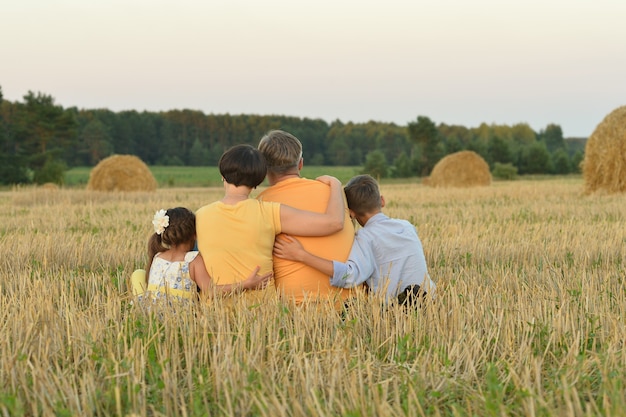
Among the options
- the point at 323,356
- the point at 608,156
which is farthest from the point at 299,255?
the point at 608,156

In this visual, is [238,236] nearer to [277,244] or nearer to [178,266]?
[277,244]

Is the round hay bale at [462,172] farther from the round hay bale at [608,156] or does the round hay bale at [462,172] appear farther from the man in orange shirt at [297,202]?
the man in orange shirt at [297,202]

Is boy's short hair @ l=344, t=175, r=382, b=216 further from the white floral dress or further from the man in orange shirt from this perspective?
the white floral dress

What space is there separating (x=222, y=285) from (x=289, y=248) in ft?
1.53

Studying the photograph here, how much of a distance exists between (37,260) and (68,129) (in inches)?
1918

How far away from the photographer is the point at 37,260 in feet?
20.1

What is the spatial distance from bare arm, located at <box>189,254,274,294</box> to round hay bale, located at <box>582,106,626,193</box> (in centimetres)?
1397

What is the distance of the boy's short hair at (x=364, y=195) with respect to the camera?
4.69m

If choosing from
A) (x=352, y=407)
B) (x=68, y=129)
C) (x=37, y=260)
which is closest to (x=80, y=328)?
(x=352, y=407)

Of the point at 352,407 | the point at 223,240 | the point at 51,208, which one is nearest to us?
the point at 352,407

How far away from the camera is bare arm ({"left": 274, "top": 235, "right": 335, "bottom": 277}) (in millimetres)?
4180

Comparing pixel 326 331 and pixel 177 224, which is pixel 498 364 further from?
pixel 177 224

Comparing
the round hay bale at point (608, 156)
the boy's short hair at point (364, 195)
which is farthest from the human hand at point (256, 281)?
the round hay bale at point (608, 156)

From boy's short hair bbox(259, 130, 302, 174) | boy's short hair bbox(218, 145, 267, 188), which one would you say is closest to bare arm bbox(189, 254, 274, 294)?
boy's short hair bbox(218, 145, 267, 188)
